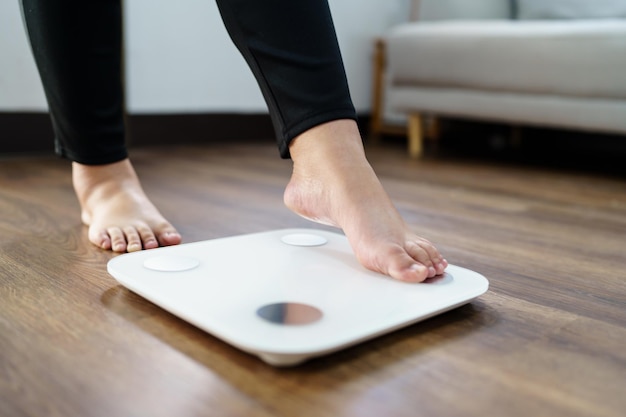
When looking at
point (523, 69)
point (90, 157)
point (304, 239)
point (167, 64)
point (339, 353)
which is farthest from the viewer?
point (167, 64)

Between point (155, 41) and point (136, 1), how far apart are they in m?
0.15

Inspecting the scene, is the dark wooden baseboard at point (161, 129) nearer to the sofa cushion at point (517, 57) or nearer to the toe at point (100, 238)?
the sofa cushion at point (517, 57)

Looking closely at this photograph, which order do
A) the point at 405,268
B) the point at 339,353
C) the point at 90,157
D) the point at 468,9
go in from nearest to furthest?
the point at 339,353 → the point at 405,268 → the point at 90,157 → the point at 468,9

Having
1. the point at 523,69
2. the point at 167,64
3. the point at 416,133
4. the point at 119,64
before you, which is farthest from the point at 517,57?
the point at 119,64

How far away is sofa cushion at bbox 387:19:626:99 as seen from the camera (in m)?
1.78

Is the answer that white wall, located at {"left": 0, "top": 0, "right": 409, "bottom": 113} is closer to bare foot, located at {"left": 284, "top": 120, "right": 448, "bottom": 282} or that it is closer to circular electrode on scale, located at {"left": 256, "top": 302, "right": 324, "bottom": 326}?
bare foot, located at {"left": 284, "top": 120, "right": 448, "bottom": 282}

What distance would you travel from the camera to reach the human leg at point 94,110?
2.74ft

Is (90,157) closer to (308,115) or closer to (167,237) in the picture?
(167,237)

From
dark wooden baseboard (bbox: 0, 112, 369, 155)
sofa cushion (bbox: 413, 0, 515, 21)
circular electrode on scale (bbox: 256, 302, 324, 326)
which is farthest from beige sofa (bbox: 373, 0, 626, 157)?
circular electrode on scale (bbox: 256, 302, 324, 326)

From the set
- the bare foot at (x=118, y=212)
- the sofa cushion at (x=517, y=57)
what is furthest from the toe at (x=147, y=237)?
the sofa cushion at (x=517, y=57)

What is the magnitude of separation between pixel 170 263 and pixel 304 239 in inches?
7.9

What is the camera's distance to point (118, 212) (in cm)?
89

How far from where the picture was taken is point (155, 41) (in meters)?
2.12

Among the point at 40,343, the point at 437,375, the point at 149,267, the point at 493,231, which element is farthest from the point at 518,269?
the point at 40,343
